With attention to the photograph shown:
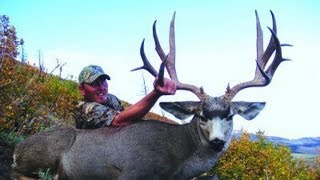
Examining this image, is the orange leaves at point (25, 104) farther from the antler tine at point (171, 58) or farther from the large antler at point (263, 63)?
the large antler at point (263, 63)

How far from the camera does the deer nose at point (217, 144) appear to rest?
6.52m

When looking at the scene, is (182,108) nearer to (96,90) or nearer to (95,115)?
(95,115)

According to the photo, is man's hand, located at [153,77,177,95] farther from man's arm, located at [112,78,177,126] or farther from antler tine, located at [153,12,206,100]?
antler tine, located at [153,12,206,100]

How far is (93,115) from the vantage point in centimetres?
788

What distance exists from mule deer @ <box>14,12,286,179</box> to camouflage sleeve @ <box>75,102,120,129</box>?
206mm

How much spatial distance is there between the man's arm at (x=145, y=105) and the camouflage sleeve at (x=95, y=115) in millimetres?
141

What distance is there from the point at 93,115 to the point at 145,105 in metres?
1.24

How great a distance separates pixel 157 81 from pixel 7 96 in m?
3.95

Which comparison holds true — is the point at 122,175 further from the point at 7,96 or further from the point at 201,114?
the point at 7,96

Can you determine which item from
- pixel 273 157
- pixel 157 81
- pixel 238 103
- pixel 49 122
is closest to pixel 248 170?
pixel 273 157

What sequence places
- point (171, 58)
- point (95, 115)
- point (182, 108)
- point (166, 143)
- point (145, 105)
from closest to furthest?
point (145, 105) → point (166, 143) → point (182, 108) → point (95, 115) → point (171, 58)

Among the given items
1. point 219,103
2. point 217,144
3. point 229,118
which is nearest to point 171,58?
point 219,103

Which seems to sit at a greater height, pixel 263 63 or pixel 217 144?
pixel 263 63

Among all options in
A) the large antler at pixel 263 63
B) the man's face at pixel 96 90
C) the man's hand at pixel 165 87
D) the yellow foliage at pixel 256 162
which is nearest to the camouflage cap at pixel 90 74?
the man's face at pixel 96 90
